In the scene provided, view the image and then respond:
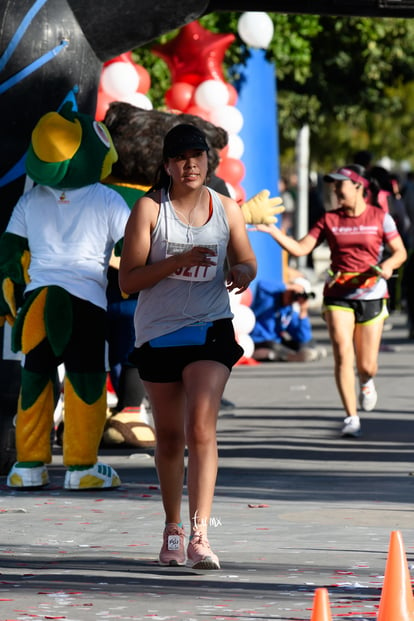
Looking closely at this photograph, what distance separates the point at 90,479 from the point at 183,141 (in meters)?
2.68

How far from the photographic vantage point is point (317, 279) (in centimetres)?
2722

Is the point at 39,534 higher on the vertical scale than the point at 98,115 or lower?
lower

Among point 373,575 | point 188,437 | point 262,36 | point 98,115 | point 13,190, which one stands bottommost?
point 373,575

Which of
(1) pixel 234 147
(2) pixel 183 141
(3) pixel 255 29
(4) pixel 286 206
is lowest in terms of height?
(2) pixel 183 141

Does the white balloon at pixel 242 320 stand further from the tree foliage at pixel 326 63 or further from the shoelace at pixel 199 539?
the shoelace at pixel 199 539

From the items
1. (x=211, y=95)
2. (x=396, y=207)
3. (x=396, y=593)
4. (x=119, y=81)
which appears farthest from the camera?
(x=396, y=207)

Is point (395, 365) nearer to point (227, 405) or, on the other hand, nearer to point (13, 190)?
point (227, 405)

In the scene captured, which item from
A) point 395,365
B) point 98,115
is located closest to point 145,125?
point 98,115

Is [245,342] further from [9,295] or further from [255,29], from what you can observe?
[9,295]

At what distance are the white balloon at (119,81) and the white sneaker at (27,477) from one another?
5264 millimetres

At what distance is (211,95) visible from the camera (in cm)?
1491

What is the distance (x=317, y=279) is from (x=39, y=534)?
2016cm

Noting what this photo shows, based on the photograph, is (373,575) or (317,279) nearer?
(373,575)

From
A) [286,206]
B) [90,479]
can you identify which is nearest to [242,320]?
[90,479]
